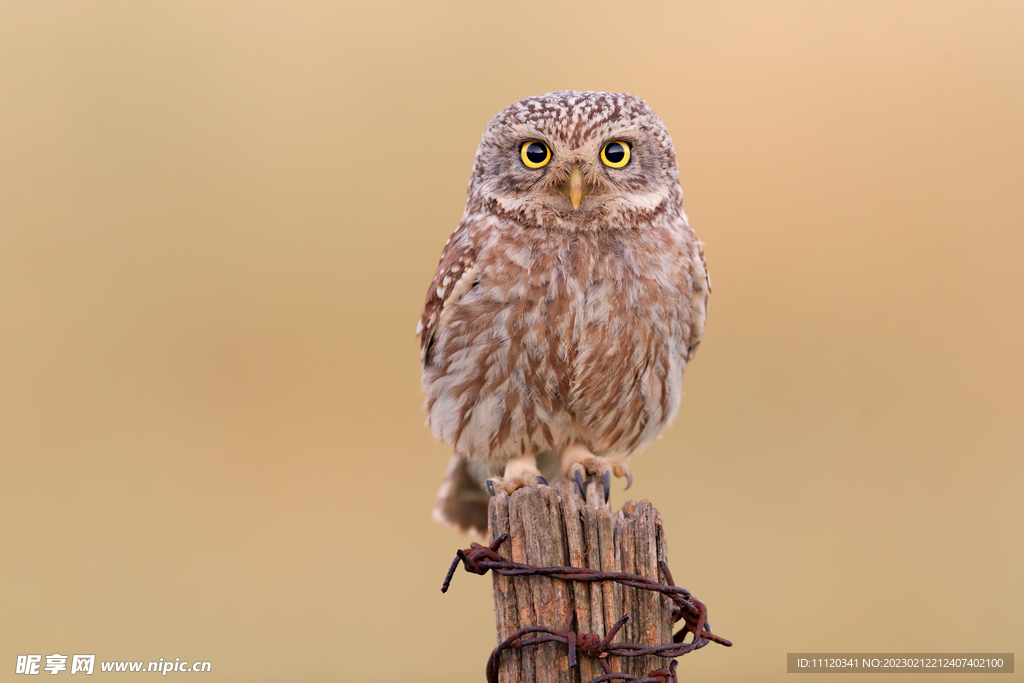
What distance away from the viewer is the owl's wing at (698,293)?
9.61 ft

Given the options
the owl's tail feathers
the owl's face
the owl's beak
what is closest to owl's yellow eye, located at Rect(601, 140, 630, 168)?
the owl's face

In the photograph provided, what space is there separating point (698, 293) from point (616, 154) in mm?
654

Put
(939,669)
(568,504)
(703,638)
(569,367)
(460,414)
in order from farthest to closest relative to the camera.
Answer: (939,669) → (460,414) → (569,367) → (568,504) → (703,638)

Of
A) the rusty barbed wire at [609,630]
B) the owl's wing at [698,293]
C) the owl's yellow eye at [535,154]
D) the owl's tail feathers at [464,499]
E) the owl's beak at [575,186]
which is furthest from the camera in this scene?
the owl's tail feathers at [464,499]

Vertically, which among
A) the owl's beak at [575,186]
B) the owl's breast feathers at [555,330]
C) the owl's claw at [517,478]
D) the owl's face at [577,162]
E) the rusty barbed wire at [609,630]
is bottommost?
the rusty barbed wire at [609,630]

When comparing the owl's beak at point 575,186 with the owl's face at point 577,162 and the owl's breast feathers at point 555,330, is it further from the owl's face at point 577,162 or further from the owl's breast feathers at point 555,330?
the owl's breast feathers at point 555,330

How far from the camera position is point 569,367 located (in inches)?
109

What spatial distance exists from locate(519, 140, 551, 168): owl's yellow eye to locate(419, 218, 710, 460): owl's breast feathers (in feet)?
0.77

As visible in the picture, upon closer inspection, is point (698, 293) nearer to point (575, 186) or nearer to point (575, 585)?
point (575, 186)

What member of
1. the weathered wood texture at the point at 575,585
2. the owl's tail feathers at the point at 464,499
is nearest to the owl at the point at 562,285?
the owl's tail feathers at the point at 464,499

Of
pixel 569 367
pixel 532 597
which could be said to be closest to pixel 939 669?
pixel 569 367

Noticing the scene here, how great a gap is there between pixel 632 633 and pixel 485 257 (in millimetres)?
1389

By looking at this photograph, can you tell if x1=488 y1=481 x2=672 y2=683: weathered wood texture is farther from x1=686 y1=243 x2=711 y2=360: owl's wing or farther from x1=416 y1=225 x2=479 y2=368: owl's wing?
x1=686 y1=243 x2=711 y2=360: owl's wing

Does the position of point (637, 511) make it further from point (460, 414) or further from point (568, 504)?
point (460, 414)
